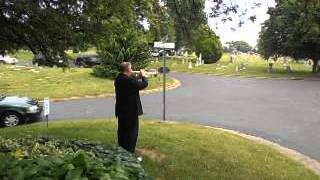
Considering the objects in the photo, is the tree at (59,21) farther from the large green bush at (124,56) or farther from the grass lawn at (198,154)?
the large green bush at (124,56)

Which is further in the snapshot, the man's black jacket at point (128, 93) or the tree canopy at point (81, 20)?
the tree canopy at point (81, 20)

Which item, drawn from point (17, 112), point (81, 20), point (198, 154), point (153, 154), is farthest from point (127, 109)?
point (17, 112)

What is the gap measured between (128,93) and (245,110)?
39.6ft

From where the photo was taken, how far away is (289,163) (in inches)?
446

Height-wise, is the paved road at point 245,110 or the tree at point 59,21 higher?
the tree at point 59,21

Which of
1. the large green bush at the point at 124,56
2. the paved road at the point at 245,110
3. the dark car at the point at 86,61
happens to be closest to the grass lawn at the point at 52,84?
the large green bush at the point at 124,56

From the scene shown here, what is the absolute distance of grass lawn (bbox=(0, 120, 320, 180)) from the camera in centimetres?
975

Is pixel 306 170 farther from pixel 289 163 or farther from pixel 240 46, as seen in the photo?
pixel 240 46

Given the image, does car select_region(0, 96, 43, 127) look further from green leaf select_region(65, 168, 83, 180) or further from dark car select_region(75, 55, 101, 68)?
dark car select_region(75, 55, 101, 68)

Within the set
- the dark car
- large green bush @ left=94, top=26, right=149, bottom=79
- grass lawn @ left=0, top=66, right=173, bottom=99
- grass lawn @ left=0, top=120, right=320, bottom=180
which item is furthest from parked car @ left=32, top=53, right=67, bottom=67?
the dark car

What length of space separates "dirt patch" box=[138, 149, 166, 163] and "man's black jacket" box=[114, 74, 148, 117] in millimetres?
1175

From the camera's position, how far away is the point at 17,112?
16750 millimetres

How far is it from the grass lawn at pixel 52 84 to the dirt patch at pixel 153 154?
14.1m

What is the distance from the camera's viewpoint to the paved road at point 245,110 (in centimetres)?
1576
